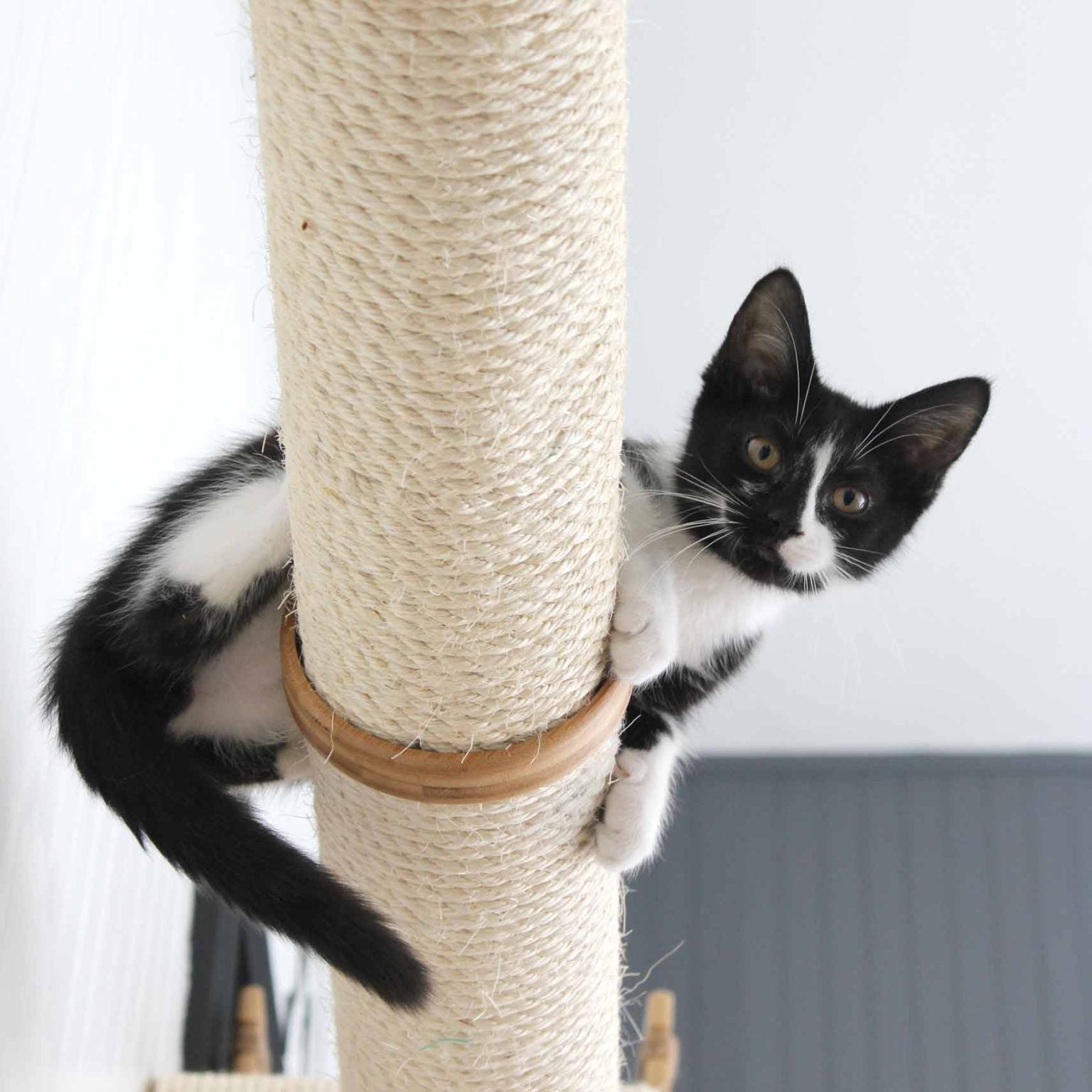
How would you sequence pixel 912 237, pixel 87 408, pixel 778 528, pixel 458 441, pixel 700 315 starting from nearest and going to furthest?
pixel 458 441
pixel 778 528
pixel 87 408
pixel 912 237
pixel 700 315

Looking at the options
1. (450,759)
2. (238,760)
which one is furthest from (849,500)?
(238,760)

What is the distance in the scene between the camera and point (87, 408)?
1186mm

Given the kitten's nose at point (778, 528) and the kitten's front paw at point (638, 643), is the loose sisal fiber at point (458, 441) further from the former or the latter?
the kitten's nose at point (778, 528)

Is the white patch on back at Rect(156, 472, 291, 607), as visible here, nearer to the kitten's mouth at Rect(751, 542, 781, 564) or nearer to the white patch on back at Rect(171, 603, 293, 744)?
the white patch on back at Rect(171, 603, 293, 744)

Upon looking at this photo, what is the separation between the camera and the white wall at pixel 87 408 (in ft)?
3.22

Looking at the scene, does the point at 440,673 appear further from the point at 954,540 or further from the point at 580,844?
the point at 954,540

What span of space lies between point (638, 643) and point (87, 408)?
65 centimetres

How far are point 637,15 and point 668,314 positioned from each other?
752 mm

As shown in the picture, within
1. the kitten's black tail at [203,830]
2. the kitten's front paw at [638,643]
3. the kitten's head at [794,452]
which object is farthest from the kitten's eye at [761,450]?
the kitten's black tail at [203,830]

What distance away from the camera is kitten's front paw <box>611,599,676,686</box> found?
0.85 meters

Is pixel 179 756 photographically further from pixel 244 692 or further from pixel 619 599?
pixel 619 599

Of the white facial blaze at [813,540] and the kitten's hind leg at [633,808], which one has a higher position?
the white facial blaze at [813,540]

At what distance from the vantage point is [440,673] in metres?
0.77

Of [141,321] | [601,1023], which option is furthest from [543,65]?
[141,321]
